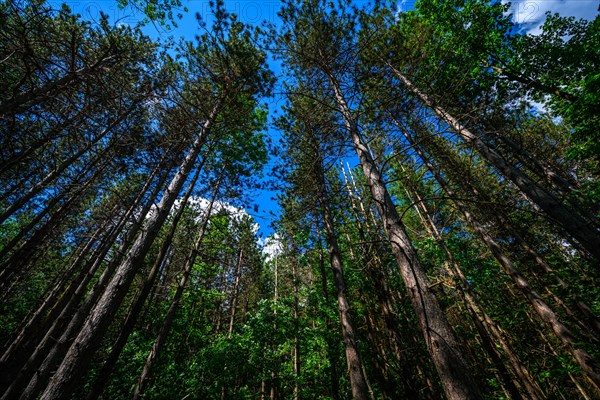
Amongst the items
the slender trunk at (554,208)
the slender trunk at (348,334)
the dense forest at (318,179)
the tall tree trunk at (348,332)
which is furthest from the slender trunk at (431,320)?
the slender trunk at (348,334)

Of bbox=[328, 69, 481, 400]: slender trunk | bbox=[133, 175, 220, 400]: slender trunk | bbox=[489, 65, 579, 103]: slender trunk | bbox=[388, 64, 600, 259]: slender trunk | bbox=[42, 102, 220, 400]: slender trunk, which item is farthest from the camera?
bbox=[489, 65, 579, 103]: slender trunk

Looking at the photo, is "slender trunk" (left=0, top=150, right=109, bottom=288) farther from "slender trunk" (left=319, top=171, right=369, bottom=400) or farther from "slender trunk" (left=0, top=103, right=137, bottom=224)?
"slender trunk" (left=319, top=171, right=369, bottom=400)

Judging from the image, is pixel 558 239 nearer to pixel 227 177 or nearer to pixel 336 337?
pixel 336 337

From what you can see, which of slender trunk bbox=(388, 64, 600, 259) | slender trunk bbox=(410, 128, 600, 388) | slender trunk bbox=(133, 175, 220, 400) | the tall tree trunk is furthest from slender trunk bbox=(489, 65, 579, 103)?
slender trunk bbox=(133, 175, 220, 400)

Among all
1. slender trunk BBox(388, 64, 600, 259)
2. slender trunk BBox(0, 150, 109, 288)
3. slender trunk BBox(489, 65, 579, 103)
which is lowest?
slender trunk BBox(388, 64, 600, 259)

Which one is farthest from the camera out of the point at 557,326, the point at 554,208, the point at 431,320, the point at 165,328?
the point at 165,328

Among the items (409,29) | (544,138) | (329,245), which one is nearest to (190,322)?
(329,245)

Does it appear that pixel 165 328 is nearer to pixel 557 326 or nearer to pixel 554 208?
pixel 557 326

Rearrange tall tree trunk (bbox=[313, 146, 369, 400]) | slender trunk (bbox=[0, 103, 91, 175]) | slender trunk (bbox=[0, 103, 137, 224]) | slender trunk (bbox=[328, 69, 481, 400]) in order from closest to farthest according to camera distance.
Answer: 1. slender trunk (bbox=[328, 69, 481, 400])
2. slender trunk (bbox=[0, 103, 91, 175])
3. slender trunk (bbox=[0, 103, 137, 224])
4. tall tree trunk (bbox=[313, 146, 369, 400])

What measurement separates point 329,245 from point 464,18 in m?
10.1

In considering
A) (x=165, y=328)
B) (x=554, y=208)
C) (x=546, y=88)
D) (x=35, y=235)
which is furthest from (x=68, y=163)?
(x=546, y=88)

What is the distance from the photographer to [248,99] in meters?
7.11

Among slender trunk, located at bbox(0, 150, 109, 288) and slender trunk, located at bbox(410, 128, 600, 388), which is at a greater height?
slender trunk, located at bbox(0, 150, 109, 288)

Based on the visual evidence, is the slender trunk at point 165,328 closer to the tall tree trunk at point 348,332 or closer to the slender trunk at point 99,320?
the slender trunk at point 99,320
